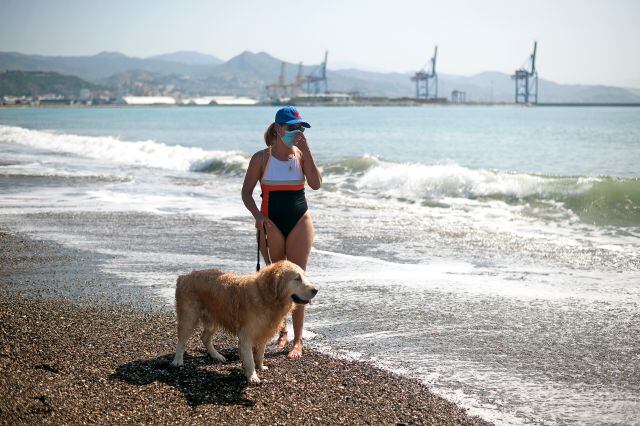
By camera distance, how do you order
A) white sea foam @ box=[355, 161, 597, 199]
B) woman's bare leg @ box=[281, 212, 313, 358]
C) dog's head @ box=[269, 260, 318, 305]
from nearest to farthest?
1. dog's head @ box=[269, 260, 318, 305]
2. woman's bare leg @ box=[281, 212, 313, 358]
3. white sea foam @ box=[355, 161, 597, 199]

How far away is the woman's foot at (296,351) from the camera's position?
5.94 m

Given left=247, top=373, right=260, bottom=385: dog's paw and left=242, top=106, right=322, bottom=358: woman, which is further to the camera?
left=242, top=106, right=322, bottom=358: woman

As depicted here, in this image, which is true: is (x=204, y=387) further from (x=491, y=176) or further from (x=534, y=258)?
(x=491, y=176)

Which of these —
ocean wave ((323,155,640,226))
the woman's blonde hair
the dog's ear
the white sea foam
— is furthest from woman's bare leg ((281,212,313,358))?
the white sea foam

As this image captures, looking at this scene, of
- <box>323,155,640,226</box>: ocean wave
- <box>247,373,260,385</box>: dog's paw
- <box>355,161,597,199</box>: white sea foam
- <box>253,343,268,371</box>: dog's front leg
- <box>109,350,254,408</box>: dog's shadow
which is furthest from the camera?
<box>355,161,597,199</box>: white sea foam

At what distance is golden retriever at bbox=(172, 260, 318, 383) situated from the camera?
5.23 m

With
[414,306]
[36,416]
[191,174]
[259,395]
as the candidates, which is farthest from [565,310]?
[191,174]

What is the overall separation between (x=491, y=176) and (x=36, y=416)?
Answer: 1664 centimetres

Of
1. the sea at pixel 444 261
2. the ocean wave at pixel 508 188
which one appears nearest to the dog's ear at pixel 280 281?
the sea at pixel 444 261

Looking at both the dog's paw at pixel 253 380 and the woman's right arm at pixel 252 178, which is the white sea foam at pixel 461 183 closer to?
the woman's right arm at pixel 252 178

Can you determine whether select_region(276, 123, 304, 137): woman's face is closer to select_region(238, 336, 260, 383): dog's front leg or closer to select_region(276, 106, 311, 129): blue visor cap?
select_region(276, 106, 311, 129): blue visor cap

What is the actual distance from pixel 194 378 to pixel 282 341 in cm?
118

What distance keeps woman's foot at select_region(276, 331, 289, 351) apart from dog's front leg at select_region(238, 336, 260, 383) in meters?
0.94

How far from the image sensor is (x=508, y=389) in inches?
208
